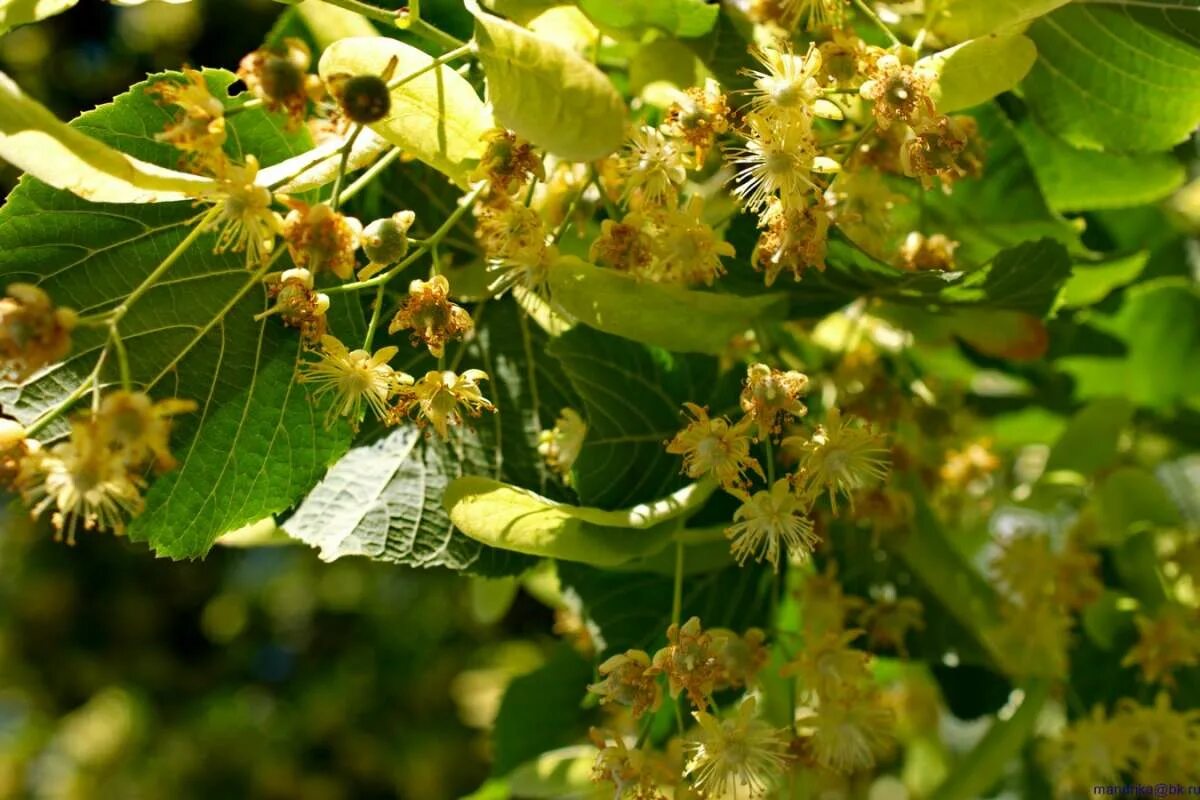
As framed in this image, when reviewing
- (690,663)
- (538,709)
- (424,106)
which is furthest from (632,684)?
(538,709)

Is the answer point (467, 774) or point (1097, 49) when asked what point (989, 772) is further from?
point (467, 774)

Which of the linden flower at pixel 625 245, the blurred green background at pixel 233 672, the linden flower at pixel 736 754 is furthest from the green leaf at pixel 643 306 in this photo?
the blurred green background at pixel 233 672

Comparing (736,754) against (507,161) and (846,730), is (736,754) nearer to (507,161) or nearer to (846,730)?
(846,730)

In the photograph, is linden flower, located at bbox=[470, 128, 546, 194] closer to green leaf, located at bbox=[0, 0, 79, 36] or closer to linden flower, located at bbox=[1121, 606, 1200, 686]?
green leaf, located at bbox=[0, 0, 79, 36]

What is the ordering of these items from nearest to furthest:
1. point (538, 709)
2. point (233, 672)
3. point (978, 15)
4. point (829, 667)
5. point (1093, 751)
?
1. point (978, 15)
2. point (829, 667)
3. point (1093, 751)
4. point (538, 709)
5. point (233, 672)

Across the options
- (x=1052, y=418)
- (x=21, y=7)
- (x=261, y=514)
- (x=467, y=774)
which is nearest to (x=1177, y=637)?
(x=1052, y=418)

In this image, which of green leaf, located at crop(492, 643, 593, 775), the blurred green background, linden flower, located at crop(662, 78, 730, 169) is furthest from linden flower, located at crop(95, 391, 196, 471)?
the blurred green background

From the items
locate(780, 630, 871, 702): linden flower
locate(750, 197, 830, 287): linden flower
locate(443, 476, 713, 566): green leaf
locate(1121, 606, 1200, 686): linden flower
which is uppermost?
locate(750, 197, 830, 287): linden flower
